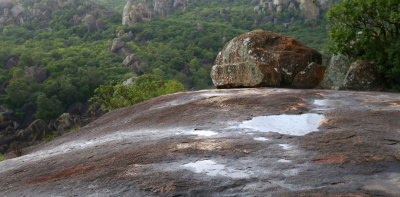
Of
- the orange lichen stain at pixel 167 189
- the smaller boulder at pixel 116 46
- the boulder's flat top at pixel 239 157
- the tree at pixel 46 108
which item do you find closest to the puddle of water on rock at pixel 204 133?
the boulder's flat top at pixel 239 157

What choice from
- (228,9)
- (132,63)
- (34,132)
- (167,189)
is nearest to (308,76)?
(167,189)

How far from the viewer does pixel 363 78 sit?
15000mm

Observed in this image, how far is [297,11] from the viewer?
100 metres

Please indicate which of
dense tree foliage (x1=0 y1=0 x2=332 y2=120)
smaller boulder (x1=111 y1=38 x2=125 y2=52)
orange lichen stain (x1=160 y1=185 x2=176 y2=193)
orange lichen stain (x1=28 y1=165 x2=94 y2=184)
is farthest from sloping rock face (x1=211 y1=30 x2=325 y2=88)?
smaller boulder (x1=111 y1=38 x2=125 y2=52)

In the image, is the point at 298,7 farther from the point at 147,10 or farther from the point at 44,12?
the point at 44,12

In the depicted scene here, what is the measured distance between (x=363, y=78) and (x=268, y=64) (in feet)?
14.4

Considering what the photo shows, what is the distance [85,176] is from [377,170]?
341cm

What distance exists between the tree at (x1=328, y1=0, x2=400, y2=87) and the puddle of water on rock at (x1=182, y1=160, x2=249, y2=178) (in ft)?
43.4

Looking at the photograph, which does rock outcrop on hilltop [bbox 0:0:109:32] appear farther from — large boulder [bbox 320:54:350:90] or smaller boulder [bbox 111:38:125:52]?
large boulder [bbox 320:54:350:90]

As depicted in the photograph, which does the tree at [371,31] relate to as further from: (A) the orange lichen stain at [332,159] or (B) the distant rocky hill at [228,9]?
(B) the distant rocky hill at [228,9]

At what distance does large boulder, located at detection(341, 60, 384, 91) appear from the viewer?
1500cm

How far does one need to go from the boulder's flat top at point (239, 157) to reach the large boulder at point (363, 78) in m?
7.53

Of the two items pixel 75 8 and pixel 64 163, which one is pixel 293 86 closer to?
pixel 64 163

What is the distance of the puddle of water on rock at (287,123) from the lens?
227 inches
